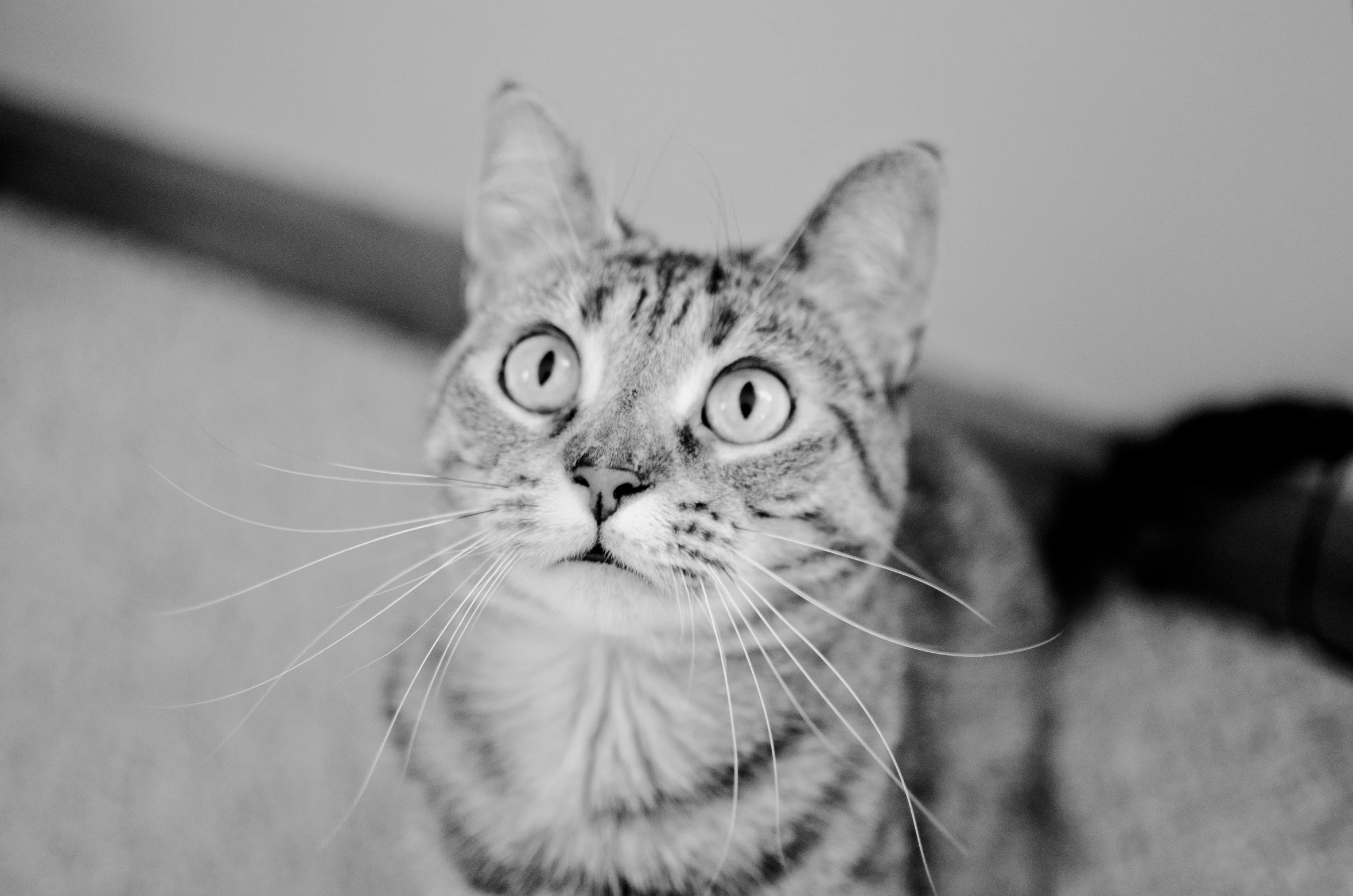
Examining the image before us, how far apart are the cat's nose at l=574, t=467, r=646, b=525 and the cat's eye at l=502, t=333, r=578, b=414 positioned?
0.42 feet

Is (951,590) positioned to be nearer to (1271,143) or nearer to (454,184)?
(1271,143)

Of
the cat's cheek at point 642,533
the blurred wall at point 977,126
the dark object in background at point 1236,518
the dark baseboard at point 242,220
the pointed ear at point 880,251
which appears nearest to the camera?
the cat's cheek at point 642,533

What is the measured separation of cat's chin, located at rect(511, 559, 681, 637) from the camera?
2.12 ft

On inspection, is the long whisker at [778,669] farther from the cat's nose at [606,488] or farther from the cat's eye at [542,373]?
the cat's eye at [542,373]

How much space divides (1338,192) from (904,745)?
94 cm

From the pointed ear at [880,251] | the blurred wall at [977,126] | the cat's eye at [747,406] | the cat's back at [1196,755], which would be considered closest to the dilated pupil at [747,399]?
the cat's eye at [747,406]

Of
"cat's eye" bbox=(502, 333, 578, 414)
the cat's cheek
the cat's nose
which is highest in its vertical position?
"cat's eye" bbox=(502, 333, 578, 414)

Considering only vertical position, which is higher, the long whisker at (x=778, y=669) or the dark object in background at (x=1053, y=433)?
the dark object in background at (x=1053, y=433)

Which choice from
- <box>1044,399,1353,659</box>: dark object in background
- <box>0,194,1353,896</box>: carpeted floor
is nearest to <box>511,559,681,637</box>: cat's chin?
<box>0,194,1353,896</box>: carpeted floor

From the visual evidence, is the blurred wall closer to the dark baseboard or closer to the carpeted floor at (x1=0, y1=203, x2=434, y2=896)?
the dark baseboard

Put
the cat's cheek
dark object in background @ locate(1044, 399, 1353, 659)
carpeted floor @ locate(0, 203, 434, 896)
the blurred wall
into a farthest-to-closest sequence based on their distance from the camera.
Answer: dark object in background @ locate(1044, 399, 1353, 659) → the blurred wall → carpeted floor @ locate(0, 203, 434, 896) → the cat's cheek

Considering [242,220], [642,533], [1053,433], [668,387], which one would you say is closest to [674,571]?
[642,533]

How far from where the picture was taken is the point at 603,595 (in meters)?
0.65

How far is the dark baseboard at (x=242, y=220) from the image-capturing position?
1.60m
